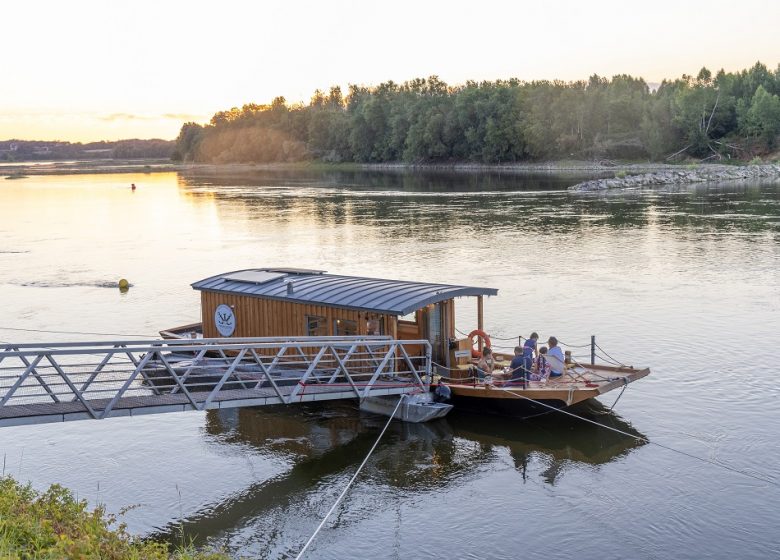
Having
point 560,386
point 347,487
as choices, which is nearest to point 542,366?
point 560,386

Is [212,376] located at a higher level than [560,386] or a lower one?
higher

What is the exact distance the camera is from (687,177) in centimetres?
14138

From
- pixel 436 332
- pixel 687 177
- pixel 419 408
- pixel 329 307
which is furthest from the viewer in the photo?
pixel 687 177

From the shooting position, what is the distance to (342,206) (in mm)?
110438

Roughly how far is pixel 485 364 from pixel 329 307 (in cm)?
566

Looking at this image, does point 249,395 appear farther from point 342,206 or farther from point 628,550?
point 342,206

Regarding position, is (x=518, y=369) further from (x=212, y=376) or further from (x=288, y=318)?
(x=212, y=376)

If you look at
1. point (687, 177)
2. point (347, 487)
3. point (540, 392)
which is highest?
point (687, 177)

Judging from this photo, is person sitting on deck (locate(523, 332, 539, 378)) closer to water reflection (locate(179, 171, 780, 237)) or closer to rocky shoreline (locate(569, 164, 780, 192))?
water reflection (locate(179, 171, 780, 237))

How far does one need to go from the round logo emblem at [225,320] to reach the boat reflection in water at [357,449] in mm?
3999

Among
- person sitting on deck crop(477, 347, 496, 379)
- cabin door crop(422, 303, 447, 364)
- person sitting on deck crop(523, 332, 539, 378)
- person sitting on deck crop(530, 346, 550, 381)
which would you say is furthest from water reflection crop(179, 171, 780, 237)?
person sitting on deck crop(530, 346, 550, 381)

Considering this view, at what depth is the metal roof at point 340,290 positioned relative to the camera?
29031mm

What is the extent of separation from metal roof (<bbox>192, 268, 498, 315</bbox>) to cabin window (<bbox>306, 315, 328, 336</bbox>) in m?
0.73

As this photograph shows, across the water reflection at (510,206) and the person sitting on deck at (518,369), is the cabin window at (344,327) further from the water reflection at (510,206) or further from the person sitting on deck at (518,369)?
the water reflection at (510,206)
